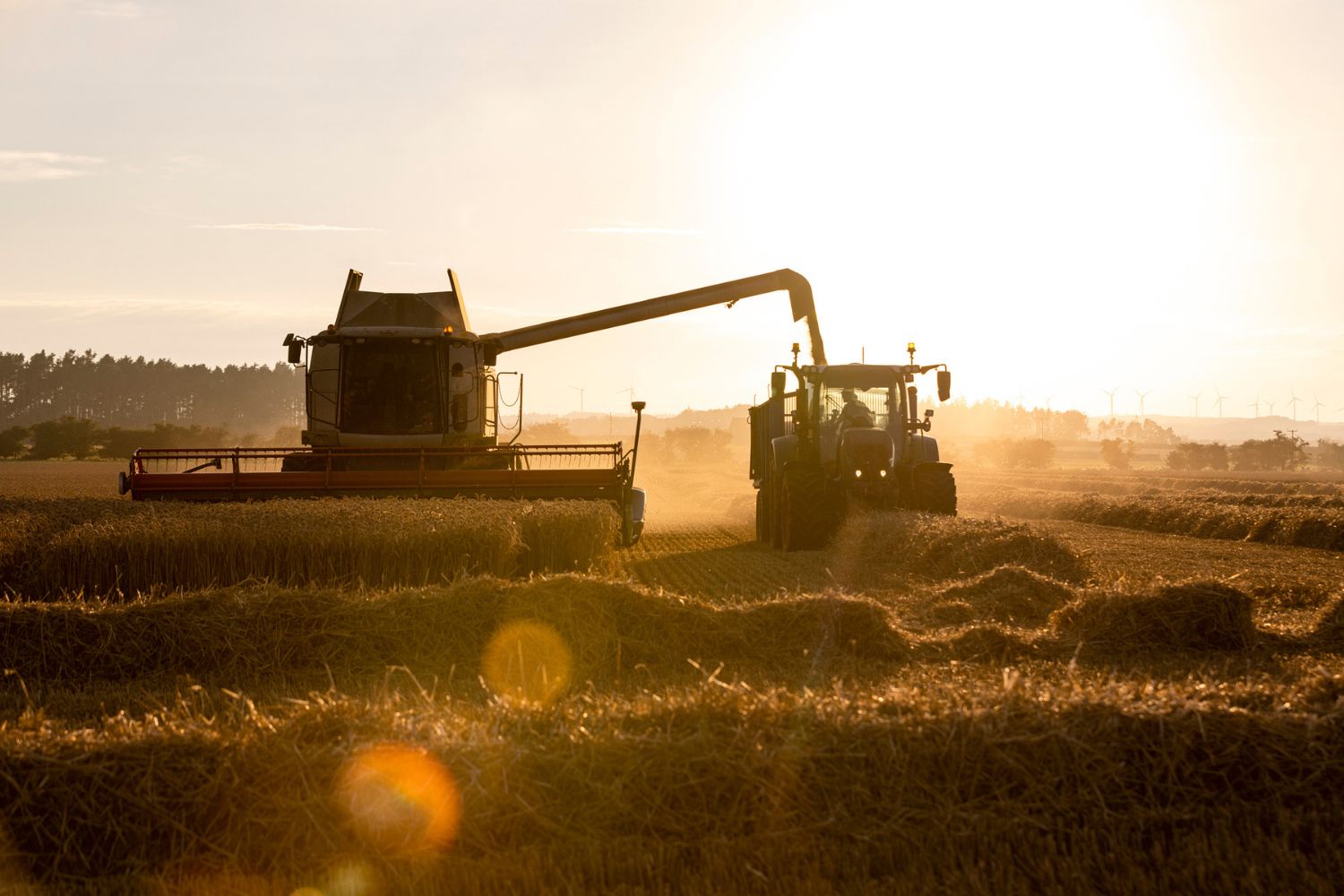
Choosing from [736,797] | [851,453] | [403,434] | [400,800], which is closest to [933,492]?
[851,453]

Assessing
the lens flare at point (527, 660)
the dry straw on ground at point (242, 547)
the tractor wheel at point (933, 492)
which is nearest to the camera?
the lens flare at point (527, 660)

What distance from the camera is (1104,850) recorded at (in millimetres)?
4043

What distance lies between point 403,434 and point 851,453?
20.5 feet

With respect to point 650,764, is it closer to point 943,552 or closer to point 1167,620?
point 1167,620

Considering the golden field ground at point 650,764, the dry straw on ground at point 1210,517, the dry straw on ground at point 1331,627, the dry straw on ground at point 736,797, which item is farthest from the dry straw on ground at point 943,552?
the dry straw on ground at point 1210,517

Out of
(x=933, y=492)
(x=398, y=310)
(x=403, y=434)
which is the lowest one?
(x=933, y=492)

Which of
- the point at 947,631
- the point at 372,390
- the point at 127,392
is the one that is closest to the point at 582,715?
the point at 947,631

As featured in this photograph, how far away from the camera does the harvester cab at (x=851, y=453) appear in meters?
15.2

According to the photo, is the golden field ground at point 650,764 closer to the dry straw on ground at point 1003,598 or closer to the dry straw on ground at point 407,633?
the dry straw on ground at point 407,633

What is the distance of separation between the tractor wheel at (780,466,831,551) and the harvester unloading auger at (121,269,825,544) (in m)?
2.11

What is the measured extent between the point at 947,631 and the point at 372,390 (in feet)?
32.3

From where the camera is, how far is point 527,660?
297 inches


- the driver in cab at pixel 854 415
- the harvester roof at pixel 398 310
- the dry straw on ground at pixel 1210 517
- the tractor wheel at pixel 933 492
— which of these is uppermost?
the harvester roof at pixel 398 310

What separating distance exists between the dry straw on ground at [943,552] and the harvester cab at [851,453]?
0.98m
